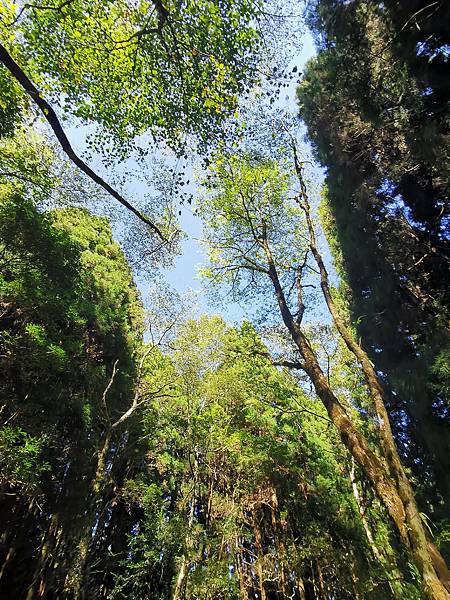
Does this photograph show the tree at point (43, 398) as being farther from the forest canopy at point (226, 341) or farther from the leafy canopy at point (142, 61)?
the leafy canopy at point (142, 61)

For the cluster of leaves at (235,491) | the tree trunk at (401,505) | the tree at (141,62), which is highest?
the tree at (141,62)

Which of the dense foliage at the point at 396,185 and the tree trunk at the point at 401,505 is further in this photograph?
the dense foliage at the point at 396,185

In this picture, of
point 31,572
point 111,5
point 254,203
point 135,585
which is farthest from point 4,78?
point 135,585

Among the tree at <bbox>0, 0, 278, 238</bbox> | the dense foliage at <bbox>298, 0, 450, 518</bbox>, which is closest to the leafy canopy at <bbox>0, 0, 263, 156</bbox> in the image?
the tree at <bbox>0, 0, 278, 238</bbox>

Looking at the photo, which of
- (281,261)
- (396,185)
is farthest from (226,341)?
(396,185)

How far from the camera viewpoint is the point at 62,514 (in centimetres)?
706

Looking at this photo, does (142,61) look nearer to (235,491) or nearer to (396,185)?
(396,185)

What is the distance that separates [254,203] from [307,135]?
548 centimetres

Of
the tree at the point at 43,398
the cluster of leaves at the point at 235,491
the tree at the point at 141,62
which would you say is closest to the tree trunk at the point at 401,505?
the cluster of leaves at the point at 235,491

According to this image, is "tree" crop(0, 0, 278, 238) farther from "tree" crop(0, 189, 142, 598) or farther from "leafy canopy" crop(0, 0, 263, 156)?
"tree" crop(0, 189, 142, 598)

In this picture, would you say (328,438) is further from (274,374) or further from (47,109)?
(47,109)

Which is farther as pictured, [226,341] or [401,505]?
[226,341]

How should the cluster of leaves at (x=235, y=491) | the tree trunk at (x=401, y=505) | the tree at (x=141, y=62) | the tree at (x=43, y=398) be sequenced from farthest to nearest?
the cluster of leaves at (x=235, y=491) → the tree at (x=43, y=398) → the tree at (x=141, y=62) → the tree trunk at (x=401, y=505)

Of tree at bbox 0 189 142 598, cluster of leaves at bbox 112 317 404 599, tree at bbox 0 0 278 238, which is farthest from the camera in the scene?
cluster of leaves at bbox 112 317 404 599
